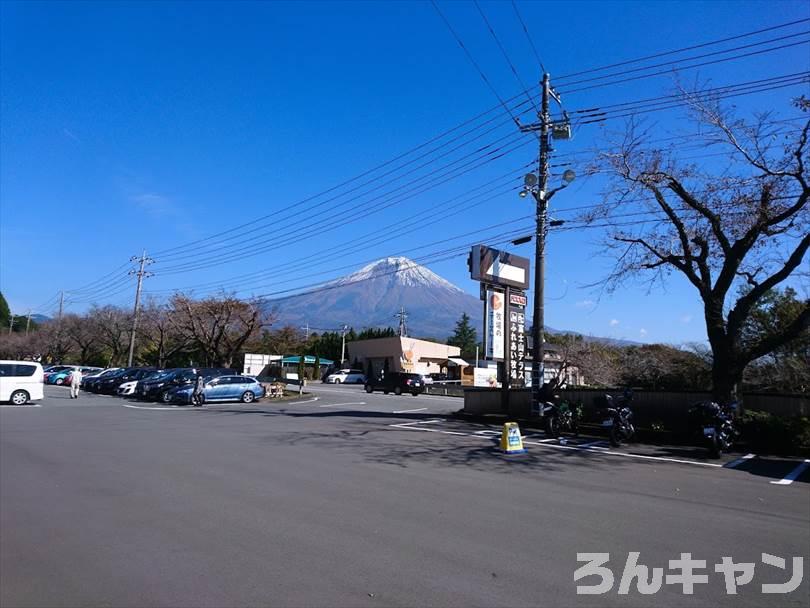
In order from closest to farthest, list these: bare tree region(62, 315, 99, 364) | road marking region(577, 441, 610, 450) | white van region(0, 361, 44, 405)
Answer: road marking region(577, 441, 610, 450) → white van region(0, 361, 44, 405) → bare tree region(62, 315, 99, 364)

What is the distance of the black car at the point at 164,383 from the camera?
32188mm

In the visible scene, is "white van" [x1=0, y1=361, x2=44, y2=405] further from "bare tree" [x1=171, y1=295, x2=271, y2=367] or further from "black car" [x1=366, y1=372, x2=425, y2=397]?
"black car" [x1=366, y1=372, x2=425, y2=397]

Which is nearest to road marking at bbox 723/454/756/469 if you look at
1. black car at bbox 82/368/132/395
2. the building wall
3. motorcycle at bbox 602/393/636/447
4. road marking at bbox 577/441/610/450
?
motorcycle at bbox 602/393/636/447

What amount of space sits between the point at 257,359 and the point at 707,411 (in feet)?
171

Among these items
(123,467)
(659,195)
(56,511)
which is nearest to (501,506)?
(56,511)

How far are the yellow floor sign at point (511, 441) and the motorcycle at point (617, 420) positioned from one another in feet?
9.67

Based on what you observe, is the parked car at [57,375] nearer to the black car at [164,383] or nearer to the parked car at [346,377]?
the black car at [164,383]

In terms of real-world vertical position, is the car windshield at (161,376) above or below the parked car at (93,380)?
above

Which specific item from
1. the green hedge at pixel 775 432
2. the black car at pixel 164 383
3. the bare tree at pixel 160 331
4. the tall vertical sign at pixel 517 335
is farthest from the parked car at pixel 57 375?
the green hedge at pixel 775 432

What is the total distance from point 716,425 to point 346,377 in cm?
5753

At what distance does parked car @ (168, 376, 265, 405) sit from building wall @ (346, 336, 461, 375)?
121 ft

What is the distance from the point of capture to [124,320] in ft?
217

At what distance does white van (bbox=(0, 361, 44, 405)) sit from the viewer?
26625 millimetres

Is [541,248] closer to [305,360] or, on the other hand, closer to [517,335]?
[517,335]
